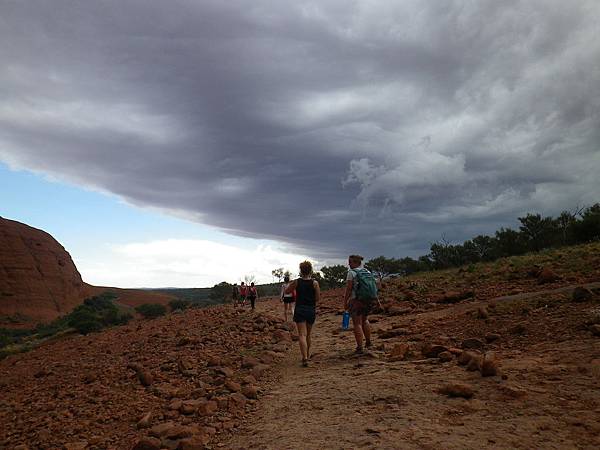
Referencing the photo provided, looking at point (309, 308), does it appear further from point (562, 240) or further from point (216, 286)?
point (216, 286)

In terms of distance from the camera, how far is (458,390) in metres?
4.99

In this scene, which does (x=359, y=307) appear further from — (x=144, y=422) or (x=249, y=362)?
(x=144, y=422)

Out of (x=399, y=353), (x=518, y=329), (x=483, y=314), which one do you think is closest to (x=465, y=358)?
(x=399, y=353)

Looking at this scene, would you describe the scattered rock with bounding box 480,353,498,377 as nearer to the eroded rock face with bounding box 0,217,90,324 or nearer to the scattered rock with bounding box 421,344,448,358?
the scattered rock with bounding box 421,344,448,358

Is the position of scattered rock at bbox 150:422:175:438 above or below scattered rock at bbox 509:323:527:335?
below

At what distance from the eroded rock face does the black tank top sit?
66873 millimetres

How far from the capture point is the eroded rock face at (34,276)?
65688 mm

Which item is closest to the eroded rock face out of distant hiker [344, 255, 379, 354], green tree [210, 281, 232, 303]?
green tree [210, 281, 232, 303]

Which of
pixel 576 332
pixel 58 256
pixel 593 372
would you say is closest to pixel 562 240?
pixel 576 332

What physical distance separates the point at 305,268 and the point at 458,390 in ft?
12.7

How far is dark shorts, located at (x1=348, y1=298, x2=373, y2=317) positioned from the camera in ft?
25.5

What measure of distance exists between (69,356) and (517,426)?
514 inches

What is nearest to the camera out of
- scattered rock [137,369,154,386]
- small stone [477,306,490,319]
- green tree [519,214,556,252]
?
scattered rock [137,369,154,386]

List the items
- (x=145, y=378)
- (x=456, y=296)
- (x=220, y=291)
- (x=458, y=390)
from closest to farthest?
(x=458, y=390), (x=145, y=378), (x=456, y=296), (x=220, y=291)
